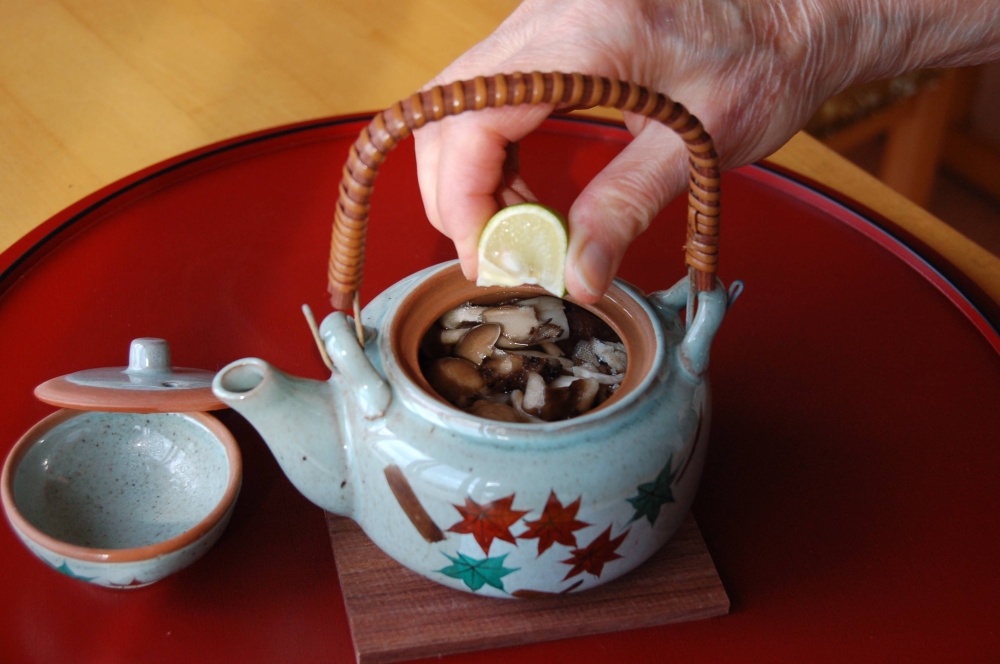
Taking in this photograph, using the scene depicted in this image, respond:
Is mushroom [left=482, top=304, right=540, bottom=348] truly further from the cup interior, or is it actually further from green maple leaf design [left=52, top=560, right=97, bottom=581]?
green maple leaf design [left=52, top=560, right=97, bottom=581]

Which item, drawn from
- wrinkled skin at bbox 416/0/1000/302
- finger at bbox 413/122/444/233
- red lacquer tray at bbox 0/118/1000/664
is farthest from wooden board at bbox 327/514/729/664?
finger at bbox 413/122/444/233

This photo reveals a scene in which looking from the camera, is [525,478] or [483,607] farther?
[483,607]

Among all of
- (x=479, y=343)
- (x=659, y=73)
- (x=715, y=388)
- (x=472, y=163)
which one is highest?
(x=659, y=73)

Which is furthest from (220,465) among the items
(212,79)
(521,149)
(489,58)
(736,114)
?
(212,79)

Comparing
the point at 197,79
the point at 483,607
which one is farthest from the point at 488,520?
the point at 197,79

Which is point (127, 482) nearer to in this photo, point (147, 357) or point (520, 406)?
point (147, 357)

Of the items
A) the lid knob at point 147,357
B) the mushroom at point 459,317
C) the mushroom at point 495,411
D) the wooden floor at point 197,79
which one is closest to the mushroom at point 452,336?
the mushroom at point 459,317

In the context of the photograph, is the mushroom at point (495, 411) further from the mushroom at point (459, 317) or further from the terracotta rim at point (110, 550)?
the terracotta rim at point (110, 550)
